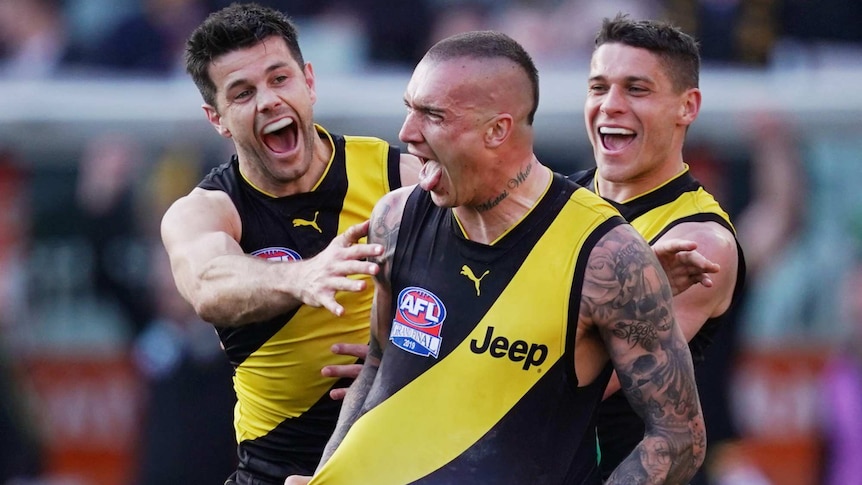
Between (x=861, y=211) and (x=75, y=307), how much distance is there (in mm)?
5538

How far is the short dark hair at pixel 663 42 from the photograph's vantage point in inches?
231

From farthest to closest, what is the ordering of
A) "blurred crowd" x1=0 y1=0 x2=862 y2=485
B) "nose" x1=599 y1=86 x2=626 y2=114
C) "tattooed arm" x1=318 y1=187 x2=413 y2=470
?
"blurred crowd" x1=0 y1=0 x2=862 y2=485 → "nose" x1=599 y1=86 x2=626 y2=114 → "tattooed arm" x1=318 y1=187 x2=413 y2=470

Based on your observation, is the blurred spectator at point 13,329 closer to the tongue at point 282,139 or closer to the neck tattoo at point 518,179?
the tongue at point 282,139

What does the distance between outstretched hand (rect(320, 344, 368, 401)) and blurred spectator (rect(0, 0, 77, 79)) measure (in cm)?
612

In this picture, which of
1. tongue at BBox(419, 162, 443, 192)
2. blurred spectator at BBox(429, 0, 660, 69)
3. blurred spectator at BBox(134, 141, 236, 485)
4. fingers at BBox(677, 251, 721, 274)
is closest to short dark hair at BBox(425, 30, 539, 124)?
tongue at BBox(419, 162, 443, 192)

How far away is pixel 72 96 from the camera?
9594 mm

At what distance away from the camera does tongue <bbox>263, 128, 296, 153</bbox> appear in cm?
573

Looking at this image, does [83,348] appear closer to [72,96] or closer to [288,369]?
[72,96]

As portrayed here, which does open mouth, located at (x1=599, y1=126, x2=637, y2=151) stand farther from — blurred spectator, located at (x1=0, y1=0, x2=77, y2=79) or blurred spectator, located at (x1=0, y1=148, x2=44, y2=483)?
blurred spectator, located at (x1=0, y1=0, x2=77, y2=79)

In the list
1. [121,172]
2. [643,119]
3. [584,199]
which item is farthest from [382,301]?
[121,172]

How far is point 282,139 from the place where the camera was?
5.76 meters

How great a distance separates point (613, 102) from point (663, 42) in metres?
0.34

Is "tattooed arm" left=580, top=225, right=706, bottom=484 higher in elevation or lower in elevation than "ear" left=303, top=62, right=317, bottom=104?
lower

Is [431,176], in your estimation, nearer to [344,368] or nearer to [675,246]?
[675,246]
